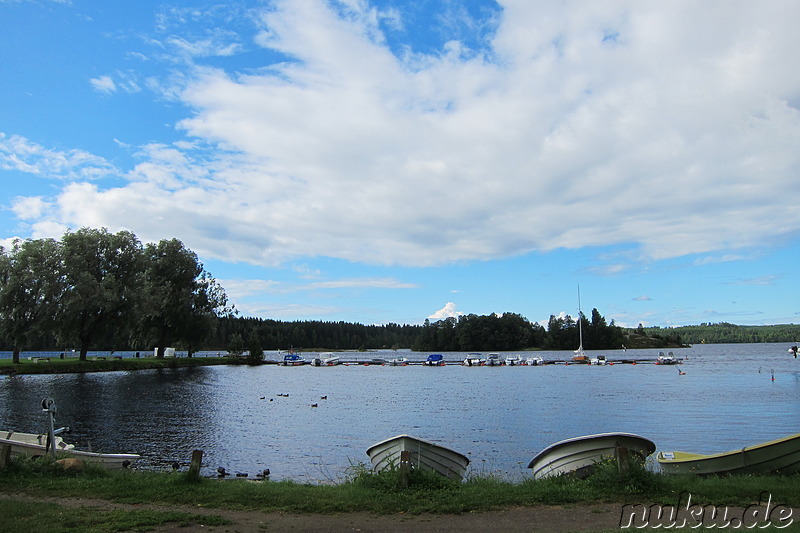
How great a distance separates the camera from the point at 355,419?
39625mm

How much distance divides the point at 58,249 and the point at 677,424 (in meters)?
68.0

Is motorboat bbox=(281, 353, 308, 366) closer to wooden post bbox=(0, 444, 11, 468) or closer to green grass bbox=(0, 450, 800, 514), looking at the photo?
wooden post bbox=(0, 444, 11, 468)

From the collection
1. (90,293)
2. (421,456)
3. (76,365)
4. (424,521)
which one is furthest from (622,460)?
(76,365)

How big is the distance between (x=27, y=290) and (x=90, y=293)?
6199 millimetres

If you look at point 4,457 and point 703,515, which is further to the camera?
point 4,457

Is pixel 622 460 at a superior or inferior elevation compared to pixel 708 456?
superior

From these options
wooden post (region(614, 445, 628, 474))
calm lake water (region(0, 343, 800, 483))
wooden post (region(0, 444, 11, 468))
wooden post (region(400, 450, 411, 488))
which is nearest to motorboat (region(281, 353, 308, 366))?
calm lake water (region(0, 343, 800, 483))

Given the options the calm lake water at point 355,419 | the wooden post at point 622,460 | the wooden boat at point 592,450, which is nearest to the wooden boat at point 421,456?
the wooden boat at point 592,450

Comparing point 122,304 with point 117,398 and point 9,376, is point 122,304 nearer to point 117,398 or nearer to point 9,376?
point 9,376

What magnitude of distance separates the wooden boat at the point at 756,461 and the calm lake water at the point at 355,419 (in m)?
7.37

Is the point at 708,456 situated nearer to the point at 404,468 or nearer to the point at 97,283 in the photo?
the point at 404,468

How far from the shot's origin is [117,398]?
151 ft

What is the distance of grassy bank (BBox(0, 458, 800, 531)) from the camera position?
10.9 m

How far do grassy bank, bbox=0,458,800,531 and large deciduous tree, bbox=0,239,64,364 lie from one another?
57.6 metres
